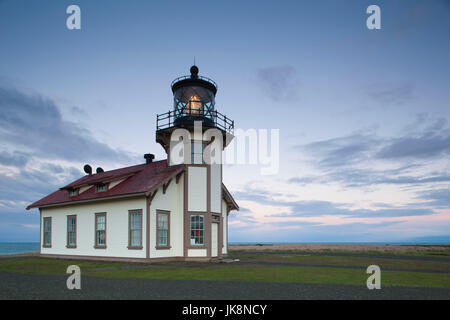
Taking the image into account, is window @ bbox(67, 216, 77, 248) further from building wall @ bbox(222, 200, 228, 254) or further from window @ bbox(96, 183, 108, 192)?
building wall @ bbox(222, 200, 228, 254)

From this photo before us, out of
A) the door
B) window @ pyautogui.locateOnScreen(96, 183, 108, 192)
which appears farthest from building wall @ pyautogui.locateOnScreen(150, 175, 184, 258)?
window @ pyautogui.locateOnScreen(96, 183, 108, 192)

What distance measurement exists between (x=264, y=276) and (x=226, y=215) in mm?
12054

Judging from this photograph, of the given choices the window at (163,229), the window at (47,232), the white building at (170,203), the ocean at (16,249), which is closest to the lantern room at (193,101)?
the white building at (170,203)

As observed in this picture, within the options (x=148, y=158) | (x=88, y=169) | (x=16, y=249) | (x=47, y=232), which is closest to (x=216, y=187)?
(x=148, y=158)

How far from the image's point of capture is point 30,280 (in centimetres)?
1152

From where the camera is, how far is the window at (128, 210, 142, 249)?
18.6 metres

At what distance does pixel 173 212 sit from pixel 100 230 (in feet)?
14.8

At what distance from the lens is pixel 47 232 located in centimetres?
2458

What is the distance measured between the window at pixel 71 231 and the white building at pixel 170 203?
117 millimetres

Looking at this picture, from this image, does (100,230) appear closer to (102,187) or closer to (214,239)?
(102,187)
